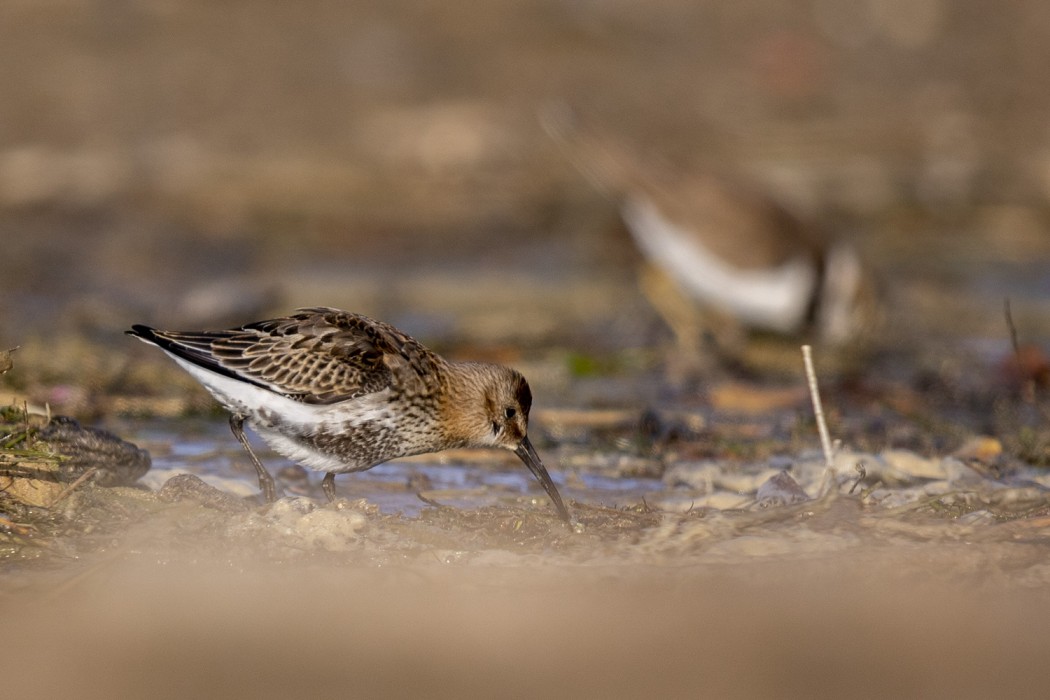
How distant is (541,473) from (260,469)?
1265 millimetres

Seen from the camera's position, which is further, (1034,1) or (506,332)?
(1034,1)

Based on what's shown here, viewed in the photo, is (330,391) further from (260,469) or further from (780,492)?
(780,492)

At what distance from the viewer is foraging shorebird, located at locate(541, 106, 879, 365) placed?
11094 mm

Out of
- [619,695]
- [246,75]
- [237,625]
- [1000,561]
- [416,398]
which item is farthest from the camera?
[246,75]

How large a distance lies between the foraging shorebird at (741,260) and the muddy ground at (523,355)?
12.3 inches

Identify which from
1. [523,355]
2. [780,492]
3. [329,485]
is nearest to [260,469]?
[329,485]

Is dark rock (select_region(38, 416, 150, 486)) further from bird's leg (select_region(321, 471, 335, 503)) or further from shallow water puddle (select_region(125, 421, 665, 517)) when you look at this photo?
bird's leg (select_region(321, 471, 335, 503))

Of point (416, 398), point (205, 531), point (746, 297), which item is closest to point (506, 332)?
point (746, 297)

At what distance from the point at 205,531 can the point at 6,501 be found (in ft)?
2.54

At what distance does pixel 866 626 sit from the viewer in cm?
491

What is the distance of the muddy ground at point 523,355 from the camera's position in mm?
4840

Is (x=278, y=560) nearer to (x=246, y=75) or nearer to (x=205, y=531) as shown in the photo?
(x=205, y=531)

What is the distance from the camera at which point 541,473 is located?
682 centimetres

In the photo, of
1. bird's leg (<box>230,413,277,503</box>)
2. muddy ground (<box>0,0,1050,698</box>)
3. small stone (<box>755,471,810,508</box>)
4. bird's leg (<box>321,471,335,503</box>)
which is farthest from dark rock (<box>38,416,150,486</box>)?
small stone (<box>755,471,810,508</box>)
